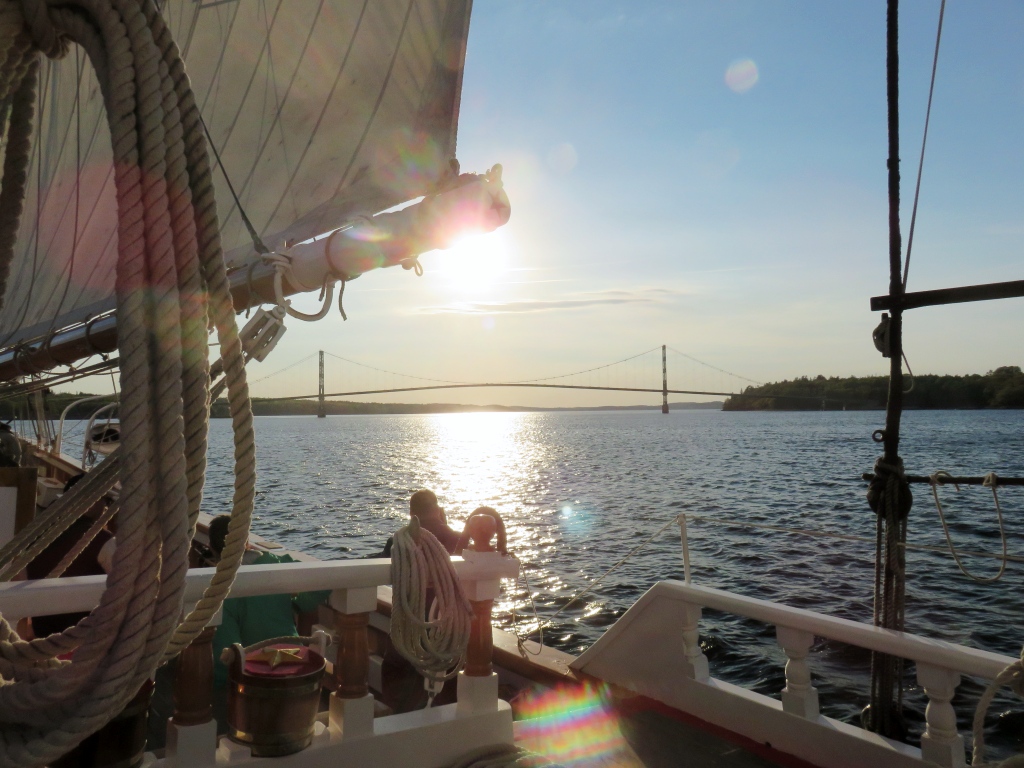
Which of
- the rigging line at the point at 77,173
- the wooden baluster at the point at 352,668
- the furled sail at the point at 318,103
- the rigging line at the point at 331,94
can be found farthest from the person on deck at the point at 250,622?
the rigging line at the point at 77,173

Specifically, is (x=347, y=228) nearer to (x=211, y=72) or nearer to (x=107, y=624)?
(x=211, y=72)

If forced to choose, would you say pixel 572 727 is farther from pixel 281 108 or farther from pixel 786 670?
pixel 281 108

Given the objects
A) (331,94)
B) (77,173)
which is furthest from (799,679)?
(77,173)

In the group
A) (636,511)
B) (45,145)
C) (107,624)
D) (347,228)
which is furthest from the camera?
(636,511)

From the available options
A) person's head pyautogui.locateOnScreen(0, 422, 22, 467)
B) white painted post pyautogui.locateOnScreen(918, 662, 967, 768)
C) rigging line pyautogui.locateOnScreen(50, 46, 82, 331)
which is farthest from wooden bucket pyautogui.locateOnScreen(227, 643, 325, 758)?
person's head pyautogui.locateOnScreen(0, 422, 22, 467)

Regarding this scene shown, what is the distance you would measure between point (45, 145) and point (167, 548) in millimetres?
5238

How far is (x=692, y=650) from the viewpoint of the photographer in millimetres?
3297

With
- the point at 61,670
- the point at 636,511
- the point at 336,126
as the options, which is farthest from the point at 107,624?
the point at 636,511

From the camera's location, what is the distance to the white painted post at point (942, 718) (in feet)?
8.02

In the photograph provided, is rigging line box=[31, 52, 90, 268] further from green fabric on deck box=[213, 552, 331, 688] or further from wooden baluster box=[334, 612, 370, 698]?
wooden baluster box=[334, 612, 370, 698]

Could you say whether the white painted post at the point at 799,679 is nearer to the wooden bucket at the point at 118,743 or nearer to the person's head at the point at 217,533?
the wooden bucket at the point at 118,743

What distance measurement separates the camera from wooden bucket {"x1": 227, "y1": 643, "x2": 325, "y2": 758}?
2133 mm

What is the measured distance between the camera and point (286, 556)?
3793mm

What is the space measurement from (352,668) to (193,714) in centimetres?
46
